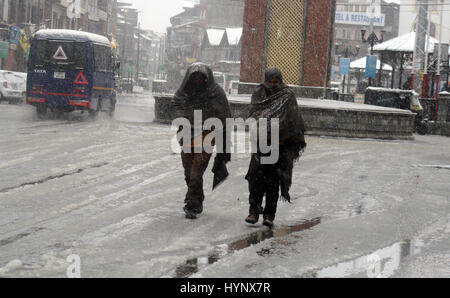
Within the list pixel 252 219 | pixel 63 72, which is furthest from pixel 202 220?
pixel 63 72

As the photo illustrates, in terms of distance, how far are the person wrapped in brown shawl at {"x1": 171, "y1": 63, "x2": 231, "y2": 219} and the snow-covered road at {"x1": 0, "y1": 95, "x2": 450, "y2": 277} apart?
0.33m

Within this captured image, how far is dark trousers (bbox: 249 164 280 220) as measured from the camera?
7.45m

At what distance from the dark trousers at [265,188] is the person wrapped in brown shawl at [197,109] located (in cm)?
65

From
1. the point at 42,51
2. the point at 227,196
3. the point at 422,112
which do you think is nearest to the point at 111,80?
the point at 42,51

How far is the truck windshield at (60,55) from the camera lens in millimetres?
23312

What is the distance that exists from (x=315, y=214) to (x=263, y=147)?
1.50 m

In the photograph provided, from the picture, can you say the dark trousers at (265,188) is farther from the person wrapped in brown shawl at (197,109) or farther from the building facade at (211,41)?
the building facade at (211,41)

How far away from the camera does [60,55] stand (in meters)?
23.4

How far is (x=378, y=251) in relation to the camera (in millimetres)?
6547

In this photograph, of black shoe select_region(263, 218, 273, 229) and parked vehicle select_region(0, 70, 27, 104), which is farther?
parked vehicle select_region(0, 70, 27, 104)

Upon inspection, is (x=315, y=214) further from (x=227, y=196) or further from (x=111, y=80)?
(x=111, y=80)

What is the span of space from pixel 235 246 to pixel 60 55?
1824cm

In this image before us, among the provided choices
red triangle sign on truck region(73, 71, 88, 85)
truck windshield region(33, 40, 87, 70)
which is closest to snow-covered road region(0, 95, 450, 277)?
red triangle sign on truck region(73, 71, 88, 85)

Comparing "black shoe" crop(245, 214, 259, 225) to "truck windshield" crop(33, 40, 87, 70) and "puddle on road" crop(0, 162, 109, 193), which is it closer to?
"puddle on road" crop(0, 162, 109, 193)
